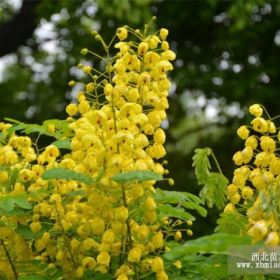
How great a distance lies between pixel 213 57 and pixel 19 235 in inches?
254

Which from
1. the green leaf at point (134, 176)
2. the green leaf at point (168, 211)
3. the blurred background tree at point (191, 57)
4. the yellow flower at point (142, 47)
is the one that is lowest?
the green leaf at point (168, 211)

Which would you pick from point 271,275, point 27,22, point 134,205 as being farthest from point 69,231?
point 27,22

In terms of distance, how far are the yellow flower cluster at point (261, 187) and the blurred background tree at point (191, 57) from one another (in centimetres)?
491

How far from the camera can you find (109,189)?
73.3 inches

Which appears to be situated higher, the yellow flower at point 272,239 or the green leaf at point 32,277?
the green leaf at point 32,277

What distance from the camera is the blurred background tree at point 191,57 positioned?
25.1 ft

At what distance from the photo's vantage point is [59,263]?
203 centimetres

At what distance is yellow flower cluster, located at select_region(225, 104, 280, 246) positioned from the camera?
162cm

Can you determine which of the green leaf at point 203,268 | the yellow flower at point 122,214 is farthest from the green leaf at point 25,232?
the green leaf at point 203,268

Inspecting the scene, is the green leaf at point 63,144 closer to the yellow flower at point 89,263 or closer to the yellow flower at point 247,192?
the yellow flower at point 89,263

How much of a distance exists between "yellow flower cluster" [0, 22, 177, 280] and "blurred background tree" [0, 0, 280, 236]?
194 inches

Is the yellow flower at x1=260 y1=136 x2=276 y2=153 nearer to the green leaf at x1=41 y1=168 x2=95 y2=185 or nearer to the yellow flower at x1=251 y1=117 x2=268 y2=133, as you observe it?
the yellow flower at x1=251 y1=117 x2=268 y2=133

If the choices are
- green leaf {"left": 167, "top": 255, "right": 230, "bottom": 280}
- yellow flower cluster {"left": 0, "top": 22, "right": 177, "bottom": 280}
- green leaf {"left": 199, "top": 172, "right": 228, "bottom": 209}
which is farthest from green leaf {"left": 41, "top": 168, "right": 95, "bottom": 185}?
green leaf {"left": 199, "top": 172, "right": 228, "bottom": 209}

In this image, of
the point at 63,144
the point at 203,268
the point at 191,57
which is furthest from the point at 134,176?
the point at 191,57
